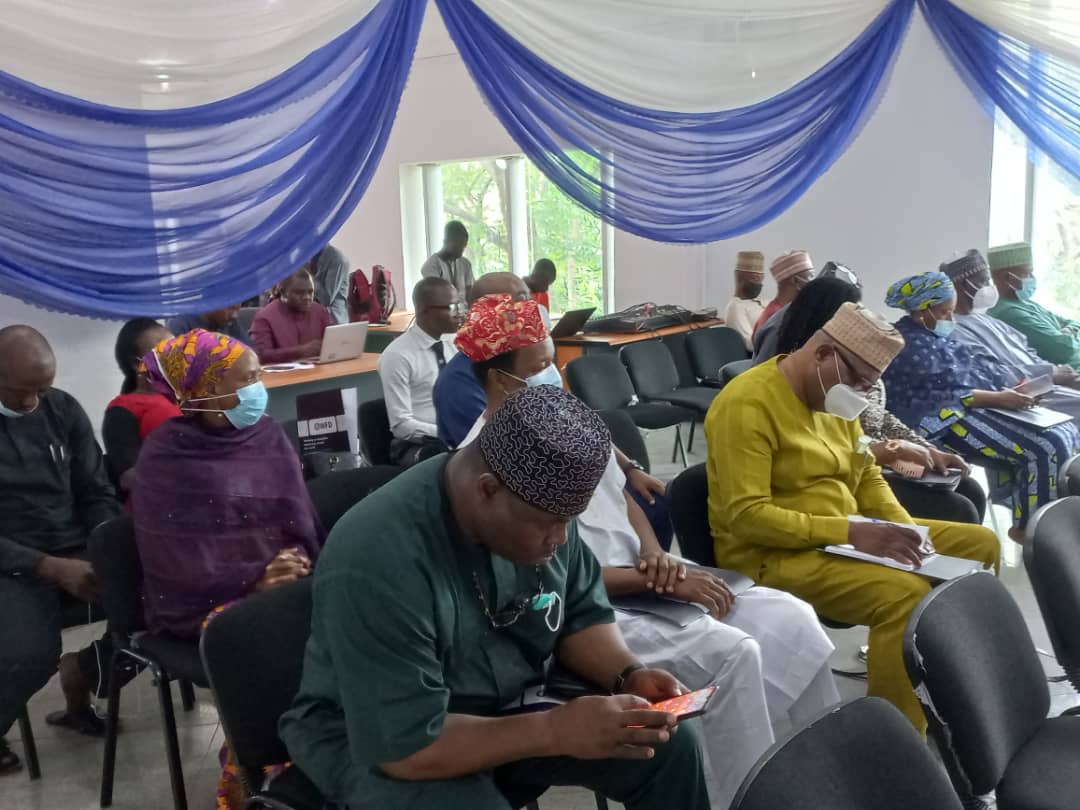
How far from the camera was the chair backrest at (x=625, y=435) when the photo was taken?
307 centimetres

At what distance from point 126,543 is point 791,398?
174 centimetres

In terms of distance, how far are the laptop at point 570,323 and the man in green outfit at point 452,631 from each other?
462cm

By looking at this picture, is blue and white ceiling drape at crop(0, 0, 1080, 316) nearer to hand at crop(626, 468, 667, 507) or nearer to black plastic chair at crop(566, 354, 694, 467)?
hand at crop(626, 468, 667, 507)

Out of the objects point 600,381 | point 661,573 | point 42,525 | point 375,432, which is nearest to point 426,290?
point 375,432

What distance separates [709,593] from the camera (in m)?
2.21

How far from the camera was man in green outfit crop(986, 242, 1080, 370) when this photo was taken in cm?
494

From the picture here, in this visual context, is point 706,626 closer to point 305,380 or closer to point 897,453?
point 897,453

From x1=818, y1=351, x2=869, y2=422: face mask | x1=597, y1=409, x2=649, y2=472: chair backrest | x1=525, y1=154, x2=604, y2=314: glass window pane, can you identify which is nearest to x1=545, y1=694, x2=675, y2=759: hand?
x1=818, y1=351, x2=869, y2=422: face mask

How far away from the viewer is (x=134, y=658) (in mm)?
2361

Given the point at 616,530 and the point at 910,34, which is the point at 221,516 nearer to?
the point at 616,530

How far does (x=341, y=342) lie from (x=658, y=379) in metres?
1.78

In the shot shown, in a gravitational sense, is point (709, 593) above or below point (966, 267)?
below

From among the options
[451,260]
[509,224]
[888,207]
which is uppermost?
[888,207]

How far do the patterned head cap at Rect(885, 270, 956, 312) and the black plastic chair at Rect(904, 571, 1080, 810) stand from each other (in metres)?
2.33
